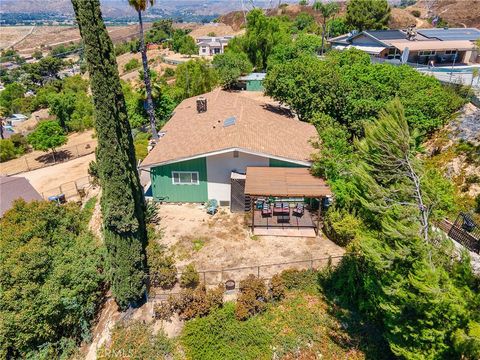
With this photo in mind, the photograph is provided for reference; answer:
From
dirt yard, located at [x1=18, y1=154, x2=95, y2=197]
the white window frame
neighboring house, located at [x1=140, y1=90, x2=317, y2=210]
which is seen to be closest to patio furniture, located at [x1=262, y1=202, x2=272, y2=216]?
neighboring house, located at [x1=140, y1=90, x2=317, y2=210]

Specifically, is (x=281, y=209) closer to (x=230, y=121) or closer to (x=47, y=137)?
(x=230, y=121)

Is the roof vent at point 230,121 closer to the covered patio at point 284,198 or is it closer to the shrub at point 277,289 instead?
the covered patio at point 284,198

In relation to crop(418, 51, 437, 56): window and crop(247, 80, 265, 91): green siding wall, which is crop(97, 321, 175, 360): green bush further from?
crop(418, 51, 437, 56): window

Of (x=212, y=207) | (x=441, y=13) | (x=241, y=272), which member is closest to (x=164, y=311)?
(x=241, y=272)

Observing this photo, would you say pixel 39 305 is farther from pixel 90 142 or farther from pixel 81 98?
pixel 81 98

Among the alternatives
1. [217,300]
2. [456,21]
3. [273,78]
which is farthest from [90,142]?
[456,21]
